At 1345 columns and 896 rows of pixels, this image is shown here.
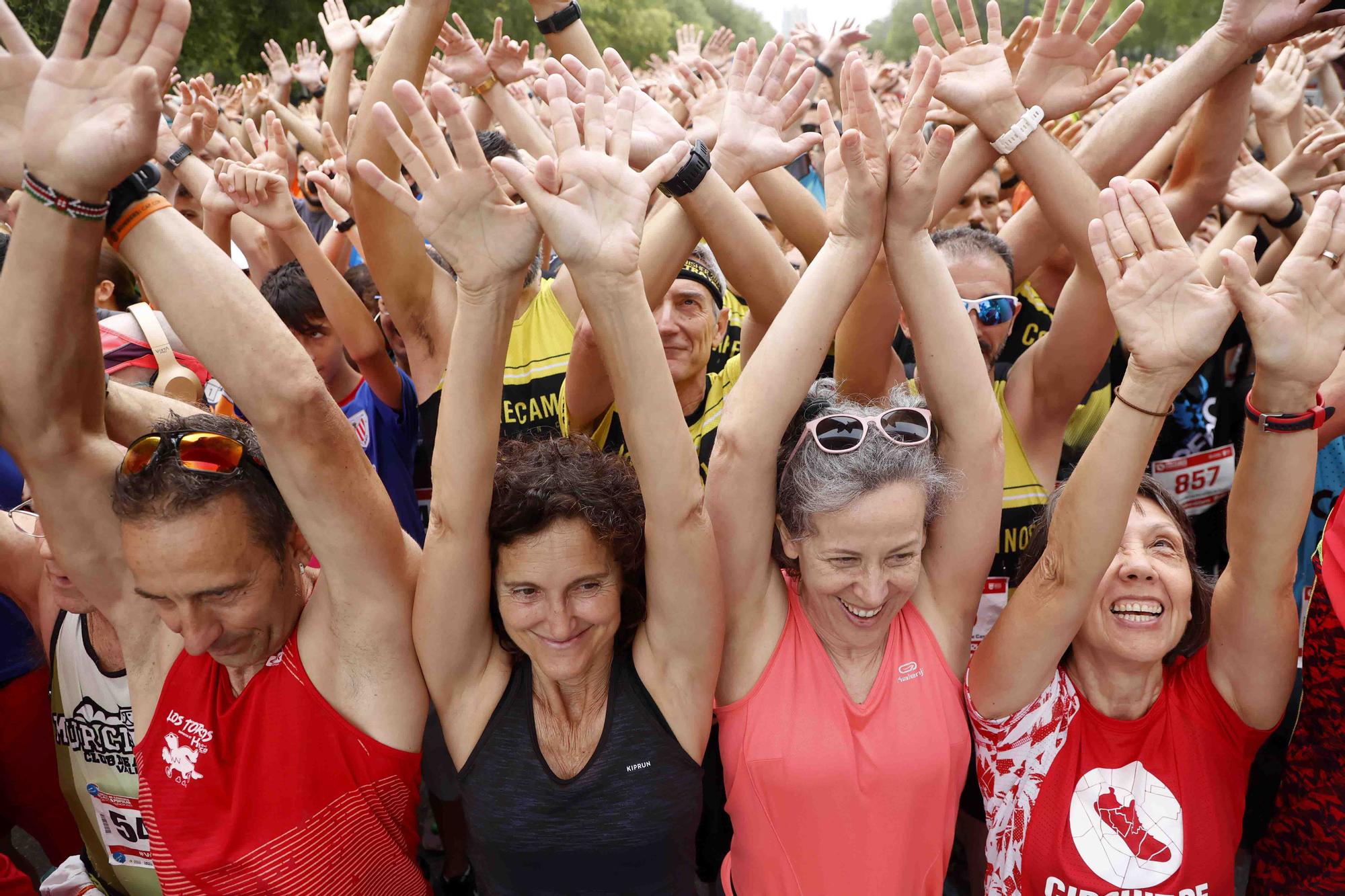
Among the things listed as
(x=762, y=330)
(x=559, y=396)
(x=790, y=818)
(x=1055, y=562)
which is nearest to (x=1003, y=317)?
(x=762, y=330)

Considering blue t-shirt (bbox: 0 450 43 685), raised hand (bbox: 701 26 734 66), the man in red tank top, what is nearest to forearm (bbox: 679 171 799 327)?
the man in red tank top

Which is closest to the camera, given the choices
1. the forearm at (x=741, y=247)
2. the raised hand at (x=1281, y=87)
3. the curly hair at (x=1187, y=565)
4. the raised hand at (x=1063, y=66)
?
the curly hair at (x=1187, y=565)

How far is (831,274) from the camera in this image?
2.00 m

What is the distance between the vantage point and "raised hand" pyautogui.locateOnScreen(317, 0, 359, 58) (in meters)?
5.50

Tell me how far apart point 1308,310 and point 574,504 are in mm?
1530

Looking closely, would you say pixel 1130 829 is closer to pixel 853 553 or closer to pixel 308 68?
pixel 853 553

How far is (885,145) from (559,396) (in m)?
1.62

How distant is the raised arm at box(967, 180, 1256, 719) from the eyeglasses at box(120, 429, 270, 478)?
1713 mm

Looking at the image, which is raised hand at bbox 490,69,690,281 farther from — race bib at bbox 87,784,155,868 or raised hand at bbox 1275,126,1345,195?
raised hand at bbox 1275,126,1345,195

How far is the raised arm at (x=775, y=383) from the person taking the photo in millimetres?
1927

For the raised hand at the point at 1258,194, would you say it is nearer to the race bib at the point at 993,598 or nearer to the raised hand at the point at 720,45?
the race bib at the point at 993,598

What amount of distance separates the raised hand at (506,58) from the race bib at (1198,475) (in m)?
2.83

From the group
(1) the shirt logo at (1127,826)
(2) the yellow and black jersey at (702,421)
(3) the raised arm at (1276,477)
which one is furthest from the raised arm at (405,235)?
(1) the shirt logo at (1127,826)

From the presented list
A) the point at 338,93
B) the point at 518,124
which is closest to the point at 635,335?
the point at 518,124
